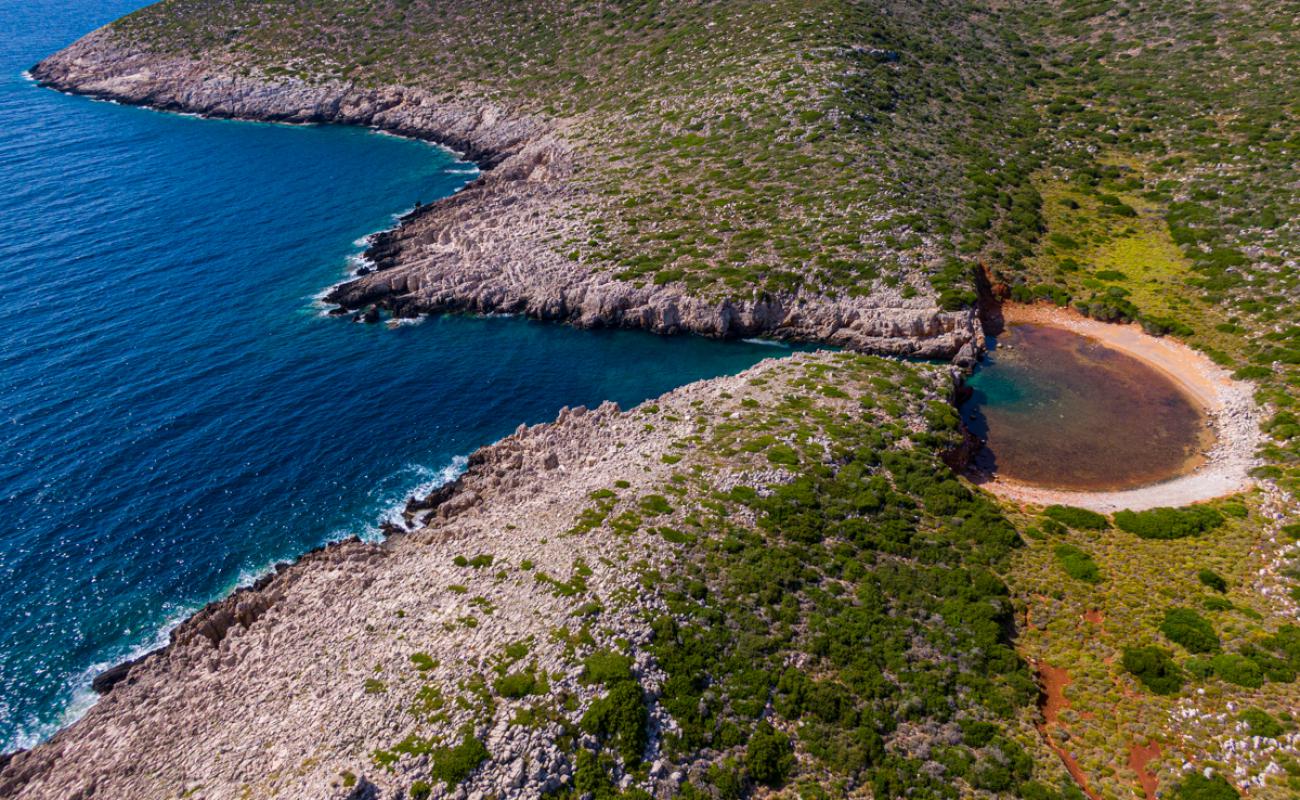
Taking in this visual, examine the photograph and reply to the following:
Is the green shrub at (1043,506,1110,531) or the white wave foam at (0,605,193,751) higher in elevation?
the green shrub at (1043,506,1110,531)

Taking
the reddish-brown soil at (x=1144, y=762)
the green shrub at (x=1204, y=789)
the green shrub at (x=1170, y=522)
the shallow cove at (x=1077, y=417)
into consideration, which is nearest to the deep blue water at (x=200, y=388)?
the shallow cove at (x=1077, y=417)

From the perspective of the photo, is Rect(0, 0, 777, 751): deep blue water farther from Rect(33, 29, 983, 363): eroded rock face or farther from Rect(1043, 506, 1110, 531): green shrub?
Rect(1043, 506, 1110, 531): green shrub

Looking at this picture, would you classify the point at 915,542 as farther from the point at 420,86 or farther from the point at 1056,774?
the point at 420,86

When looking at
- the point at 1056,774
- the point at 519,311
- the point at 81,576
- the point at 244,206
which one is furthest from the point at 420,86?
the point at 1056,774

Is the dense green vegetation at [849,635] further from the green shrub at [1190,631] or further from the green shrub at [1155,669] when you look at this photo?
the green shrub at [1190,631]

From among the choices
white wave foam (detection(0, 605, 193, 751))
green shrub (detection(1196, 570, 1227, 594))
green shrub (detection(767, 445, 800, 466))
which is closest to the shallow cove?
green shrub (detection(1196, 570, 1227, 594))
